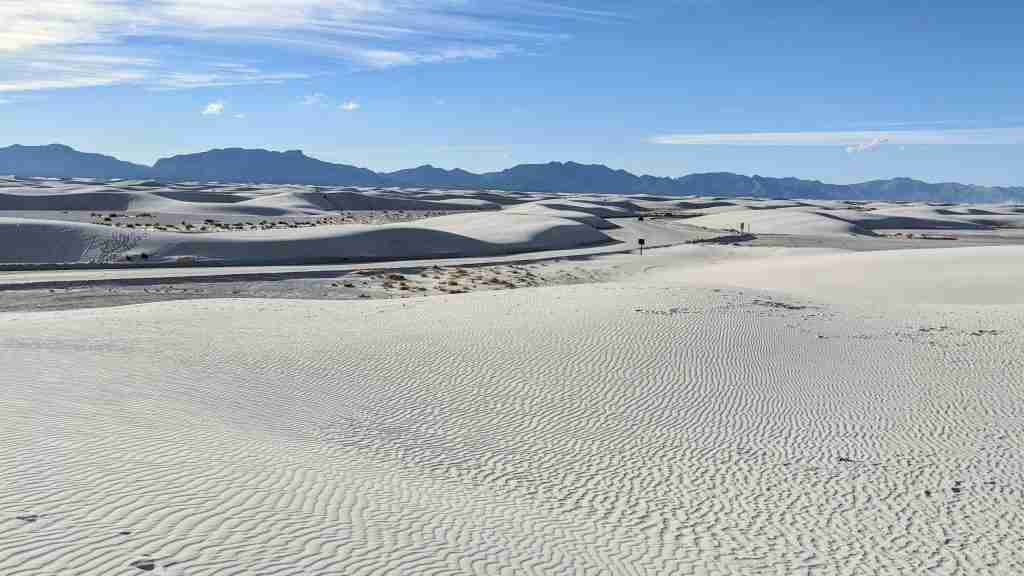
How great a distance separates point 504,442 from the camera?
43.7 ft

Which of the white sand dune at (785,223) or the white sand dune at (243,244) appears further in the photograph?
the white sand dune at (785,223)

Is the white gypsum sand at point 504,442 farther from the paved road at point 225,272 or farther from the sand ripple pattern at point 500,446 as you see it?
the paved road at point 225,272

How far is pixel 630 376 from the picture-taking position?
17984mm

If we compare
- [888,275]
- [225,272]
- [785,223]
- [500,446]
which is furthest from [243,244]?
[785,223]

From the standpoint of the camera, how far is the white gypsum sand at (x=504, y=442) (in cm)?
820

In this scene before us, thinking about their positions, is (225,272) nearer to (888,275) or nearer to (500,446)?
(500,446)

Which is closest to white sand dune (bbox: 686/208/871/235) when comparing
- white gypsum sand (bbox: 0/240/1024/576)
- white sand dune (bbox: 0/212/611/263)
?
white sand dune (bbox: 0/212/611/263)

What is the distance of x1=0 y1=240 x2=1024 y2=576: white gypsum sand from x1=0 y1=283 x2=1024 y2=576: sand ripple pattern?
53mm

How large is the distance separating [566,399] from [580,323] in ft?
23.4

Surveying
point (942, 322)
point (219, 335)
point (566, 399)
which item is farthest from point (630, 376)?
point (942, 322)

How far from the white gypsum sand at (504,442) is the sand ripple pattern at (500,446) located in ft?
0.17

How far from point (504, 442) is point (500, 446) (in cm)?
23

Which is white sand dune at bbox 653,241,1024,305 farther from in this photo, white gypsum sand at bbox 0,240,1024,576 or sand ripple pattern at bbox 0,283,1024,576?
sand ripple pattern at bbox 0,283,1024,576

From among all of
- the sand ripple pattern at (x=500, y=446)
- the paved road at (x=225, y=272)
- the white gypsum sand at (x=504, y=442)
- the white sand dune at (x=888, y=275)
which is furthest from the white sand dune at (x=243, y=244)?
the sand ripple pattern at (x=500, y=446)
